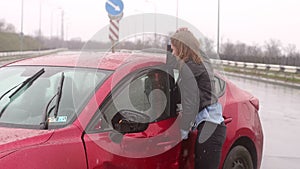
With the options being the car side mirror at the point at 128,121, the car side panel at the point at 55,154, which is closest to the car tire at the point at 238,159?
the car side mirror at the point at 128,121

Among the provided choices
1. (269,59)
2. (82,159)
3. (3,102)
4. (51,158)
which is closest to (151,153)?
(82,159)

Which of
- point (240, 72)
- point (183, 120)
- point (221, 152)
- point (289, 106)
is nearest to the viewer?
point (183, 120)

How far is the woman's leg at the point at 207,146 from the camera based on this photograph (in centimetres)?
373

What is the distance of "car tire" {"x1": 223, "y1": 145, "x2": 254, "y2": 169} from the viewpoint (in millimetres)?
4320

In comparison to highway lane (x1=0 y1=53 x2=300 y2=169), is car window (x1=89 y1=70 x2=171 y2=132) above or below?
above

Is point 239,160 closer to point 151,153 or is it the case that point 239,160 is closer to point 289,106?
point 151,153

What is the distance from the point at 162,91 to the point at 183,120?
11.9 inches

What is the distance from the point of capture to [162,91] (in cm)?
374

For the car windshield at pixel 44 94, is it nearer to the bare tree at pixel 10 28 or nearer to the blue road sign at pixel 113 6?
the blue road sign at pixel 113 6

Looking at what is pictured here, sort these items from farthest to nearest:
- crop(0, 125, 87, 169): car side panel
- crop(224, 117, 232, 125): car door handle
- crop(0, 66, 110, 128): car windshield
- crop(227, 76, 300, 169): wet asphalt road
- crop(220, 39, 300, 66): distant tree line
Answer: crop(220, 39, 300, 66): distant tree line
crop(227, 76, 300, 169): wet asphalt road
crop(224, 117, 232, 125): car door handle
crop(0, 66, 110, 128): car windshield
crop(0, 125, 87, 169): car side panel

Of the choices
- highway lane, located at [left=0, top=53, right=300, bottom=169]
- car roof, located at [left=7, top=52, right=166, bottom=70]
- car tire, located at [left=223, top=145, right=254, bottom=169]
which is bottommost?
highway lane, located at [left=0, top=53, right=300, bottom=169]

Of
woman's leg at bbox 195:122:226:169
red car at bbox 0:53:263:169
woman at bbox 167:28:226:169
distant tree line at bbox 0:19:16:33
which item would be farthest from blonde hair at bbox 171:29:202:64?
distant tree line at bbox 0:19:16:33

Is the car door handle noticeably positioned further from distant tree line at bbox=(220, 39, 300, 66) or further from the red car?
distant tree line at bbox=(220, 39, 300, 66)

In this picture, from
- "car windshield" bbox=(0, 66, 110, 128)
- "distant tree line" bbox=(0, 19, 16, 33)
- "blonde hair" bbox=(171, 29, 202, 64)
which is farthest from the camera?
"distant tree line" bbox=(0, 19, 16, 33)
